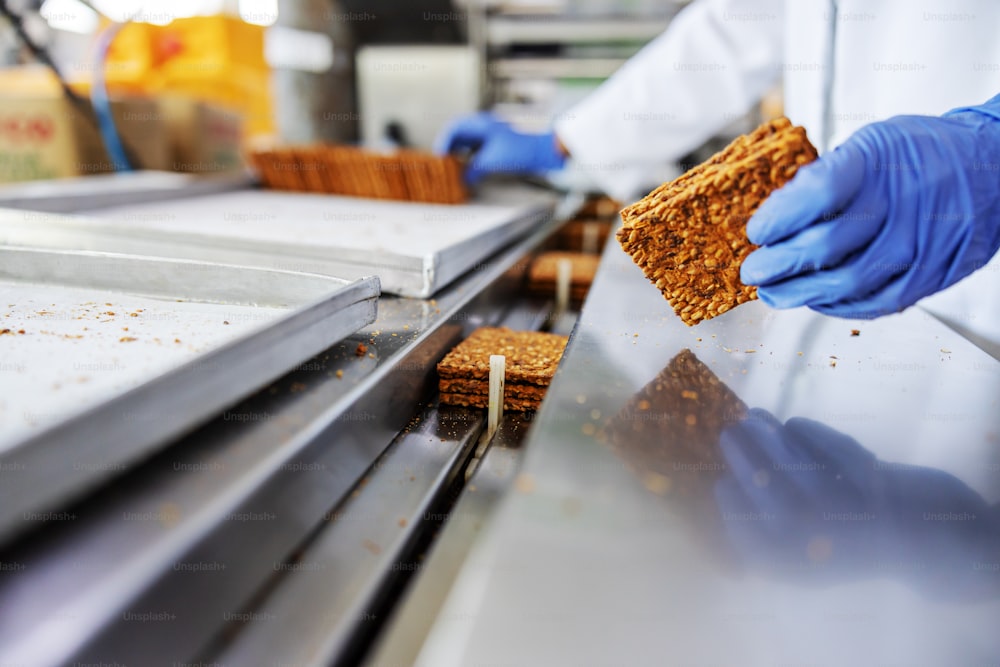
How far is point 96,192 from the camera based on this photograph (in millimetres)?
1788

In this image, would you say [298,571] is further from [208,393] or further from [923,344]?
[923,344]

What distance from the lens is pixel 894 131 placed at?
2.75 feet

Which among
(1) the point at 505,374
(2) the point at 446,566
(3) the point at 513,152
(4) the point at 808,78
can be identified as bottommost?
(2) the point at 446,566

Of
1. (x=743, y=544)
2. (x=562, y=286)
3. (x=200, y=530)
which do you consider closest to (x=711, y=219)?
(x=743, y=544)

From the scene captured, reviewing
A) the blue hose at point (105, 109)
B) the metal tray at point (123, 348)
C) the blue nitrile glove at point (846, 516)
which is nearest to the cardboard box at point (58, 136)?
the blue hose at point (105, 109)

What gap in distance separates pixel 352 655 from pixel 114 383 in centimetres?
42

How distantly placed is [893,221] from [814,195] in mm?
176

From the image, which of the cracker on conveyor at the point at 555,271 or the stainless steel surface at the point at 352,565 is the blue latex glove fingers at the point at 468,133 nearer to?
the cracker on conveyor at the point at 555,271

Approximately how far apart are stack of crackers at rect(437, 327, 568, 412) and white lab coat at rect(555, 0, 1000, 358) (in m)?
1.00

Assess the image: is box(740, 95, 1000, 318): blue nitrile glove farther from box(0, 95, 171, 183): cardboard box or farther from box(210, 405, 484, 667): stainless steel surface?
box(0, 95, 171, 183): cardboard box

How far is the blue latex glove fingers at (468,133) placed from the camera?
2.54m

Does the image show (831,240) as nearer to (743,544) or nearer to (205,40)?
(743,544)

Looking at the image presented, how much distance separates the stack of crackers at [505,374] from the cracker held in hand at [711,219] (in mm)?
241

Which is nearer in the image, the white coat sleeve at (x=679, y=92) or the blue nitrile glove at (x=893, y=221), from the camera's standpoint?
the blue nitrile glove at (x=893, y=221)
